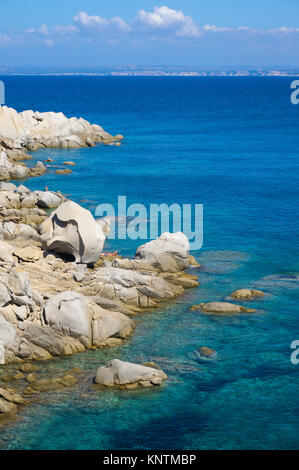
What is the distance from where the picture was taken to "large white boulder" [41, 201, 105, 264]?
138 feet

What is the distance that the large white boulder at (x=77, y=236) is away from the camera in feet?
138

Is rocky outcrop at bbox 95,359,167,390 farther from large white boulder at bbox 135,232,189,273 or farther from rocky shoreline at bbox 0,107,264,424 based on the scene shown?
large white boulder at bbox 135,232,189,273

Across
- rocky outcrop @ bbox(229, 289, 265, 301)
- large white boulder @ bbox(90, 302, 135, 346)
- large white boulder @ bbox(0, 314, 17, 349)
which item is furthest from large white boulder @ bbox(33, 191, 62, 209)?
large white boulder @ bbox(0, 314, 17, 349)

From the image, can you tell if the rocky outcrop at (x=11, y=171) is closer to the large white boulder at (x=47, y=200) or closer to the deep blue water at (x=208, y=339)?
the deep blue water at (x=208, y=339)

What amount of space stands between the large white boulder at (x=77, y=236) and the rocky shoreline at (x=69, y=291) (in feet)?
0.22

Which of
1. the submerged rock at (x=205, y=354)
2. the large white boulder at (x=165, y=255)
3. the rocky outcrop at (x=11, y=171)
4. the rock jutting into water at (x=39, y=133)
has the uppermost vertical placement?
the rock jutting into water at (x=39, y=133)

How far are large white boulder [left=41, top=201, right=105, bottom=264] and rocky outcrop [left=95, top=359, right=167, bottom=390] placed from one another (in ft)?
44.0

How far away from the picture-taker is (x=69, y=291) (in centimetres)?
3519

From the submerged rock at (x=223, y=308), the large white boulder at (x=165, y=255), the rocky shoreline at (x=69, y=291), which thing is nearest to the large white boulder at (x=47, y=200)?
the rocky shoreline at (x=69, y=291)

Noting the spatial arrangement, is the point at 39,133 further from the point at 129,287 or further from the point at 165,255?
the point at 129,287

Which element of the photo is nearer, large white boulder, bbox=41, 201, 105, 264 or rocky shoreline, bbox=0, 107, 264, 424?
rocky shoreline, bbox=0, 107, 264, 424

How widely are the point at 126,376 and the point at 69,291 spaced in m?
7.27

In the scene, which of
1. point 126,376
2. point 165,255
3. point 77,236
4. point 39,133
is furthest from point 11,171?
point 126,376
